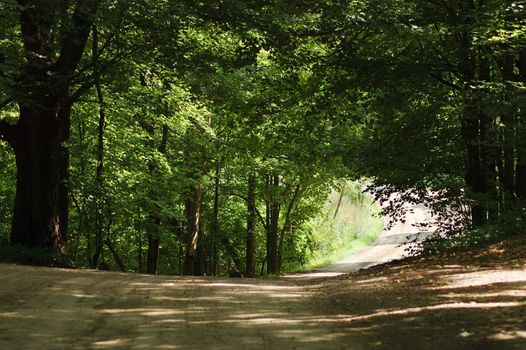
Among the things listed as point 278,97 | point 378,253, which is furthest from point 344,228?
point 278,97

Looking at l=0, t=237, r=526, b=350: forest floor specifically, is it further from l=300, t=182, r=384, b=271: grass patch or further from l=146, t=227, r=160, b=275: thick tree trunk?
l=300, t=182, r=384, b=271: grass patch

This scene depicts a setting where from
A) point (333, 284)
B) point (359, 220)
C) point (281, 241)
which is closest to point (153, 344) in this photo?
point (333, 284)

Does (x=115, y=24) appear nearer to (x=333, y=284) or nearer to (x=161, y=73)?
(x=161, y=73)

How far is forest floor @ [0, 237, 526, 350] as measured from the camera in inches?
258

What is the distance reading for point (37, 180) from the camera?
16.8 m

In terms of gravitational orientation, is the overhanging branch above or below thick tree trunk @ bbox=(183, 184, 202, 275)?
above

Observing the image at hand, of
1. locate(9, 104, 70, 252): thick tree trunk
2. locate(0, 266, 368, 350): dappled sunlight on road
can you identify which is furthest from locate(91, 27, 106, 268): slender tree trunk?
locate(0, 266, 368, 350): dappled sunlight on road

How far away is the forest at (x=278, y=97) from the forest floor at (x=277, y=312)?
374 cm

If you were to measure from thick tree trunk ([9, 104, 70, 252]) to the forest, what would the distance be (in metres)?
0.04

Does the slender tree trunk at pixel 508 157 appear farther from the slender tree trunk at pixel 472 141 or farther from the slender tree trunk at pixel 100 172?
the slender tree trunk at pixel 100 172

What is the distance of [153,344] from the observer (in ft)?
21.2

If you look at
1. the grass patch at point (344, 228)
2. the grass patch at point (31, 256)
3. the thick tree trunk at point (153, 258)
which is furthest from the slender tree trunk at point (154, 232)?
the grass patch at point (344, 228)

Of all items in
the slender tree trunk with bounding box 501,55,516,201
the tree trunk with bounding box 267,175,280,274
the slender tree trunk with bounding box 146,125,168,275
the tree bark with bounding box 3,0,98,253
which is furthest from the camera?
the tree trunk with bounding box 267,175,280,274

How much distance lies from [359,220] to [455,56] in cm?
3666
